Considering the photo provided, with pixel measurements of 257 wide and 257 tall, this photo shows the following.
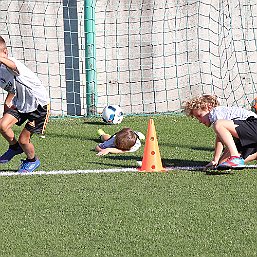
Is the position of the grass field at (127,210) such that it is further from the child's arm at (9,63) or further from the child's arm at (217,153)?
the child's arm at (9,63)

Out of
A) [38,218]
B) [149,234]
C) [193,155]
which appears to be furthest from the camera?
[193,155]

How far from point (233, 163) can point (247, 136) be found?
1.59 ft

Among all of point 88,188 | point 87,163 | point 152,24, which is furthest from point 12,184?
point 152,24

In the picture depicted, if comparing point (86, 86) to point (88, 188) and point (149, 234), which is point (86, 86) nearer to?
point (88, 188)

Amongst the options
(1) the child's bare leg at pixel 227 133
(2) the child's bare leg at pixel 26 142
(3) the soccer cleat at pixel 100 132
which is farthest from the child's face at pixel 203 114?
(3) the soccer cleat at pixel 100 132

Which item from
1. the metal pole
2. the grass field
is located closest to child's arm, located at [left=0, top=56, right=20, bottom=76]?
the grass field

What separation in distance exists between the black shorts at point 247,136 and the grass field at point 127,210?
0.30 meters

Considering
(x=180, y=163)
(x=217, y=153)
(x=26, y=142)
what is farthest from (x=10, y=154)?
(x=217, y=153)

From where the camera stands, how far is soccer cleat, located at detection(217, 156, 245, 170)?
7409mm

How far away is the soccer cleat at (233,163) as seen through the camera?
7.41 meters

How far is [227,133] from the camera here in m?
7.67

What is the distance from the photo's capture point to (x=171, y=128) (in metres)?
11.1

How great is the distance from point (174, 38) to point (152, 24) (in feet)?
1.40

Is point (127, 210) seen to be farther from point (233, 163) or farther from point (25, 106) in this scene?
point (25, 106)
